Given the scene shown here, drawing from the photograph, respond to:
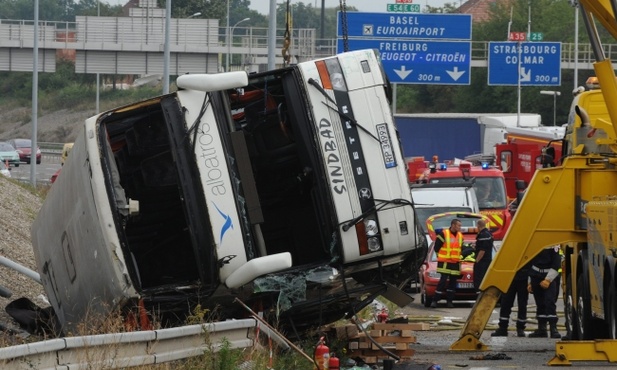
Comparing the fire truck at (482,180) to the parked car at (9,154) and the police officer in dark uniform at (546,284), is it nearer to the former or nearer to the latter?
the police officer in dark uniform at (546,284)

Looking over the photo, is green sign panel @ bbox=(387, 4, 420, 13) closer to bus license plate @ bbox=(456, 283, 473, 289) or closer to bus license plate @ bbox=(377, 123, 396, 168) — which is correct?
bus license plate @ bbox=(456, 283, 473, 289)

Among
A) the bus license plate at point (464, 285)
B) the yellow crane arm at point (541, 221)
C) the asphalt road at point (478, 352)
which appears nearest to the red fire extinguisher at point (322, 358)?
the asphalt road at point (478, 352)

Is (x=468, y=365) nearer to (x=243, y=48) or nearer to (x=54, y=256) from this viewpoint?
(x=54, y=256)

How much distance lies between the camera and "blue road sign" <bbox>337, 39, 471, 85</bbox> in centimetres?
4231

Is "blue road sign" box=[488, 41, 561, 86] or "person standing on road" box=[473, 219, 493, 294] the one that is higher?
"blue road sign" box=[488, 41, 561, 86]

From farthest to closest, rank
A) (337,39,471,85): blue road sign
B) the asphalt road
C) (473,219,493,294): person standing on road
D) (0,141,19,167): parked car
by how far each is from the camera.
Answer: (0,141,19,167): parked car
(337,39,471,85): blue road sign
(473,219,493,294): person standing on road
the asphalt road

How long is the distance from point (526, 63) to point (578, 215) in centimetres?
3596

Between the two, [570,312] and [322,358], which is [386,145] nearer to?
[322,358]

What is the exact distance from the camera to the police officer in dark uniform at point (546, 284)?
17.4 m

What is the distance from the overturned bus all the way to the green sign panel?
30.1 meters

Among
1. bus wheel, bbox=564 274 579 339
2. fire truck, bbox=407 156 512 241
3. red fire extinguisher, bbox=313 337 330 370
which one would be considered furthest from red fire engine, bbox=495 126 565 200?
red fire extinguisher, bbox=313 337 330 370

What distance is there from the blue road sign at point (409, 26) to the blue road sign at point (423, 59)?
8.4 inches

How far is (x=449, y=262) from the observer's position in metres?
22.9

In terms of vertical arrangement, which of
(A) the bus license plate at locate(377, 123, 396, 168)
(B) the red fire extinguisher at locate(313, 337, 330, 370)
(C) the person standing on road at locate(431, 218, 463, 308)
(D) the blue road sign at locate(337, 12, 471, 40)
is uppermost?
(D) the blue road sign at locate(337, 12, 471, 40)
